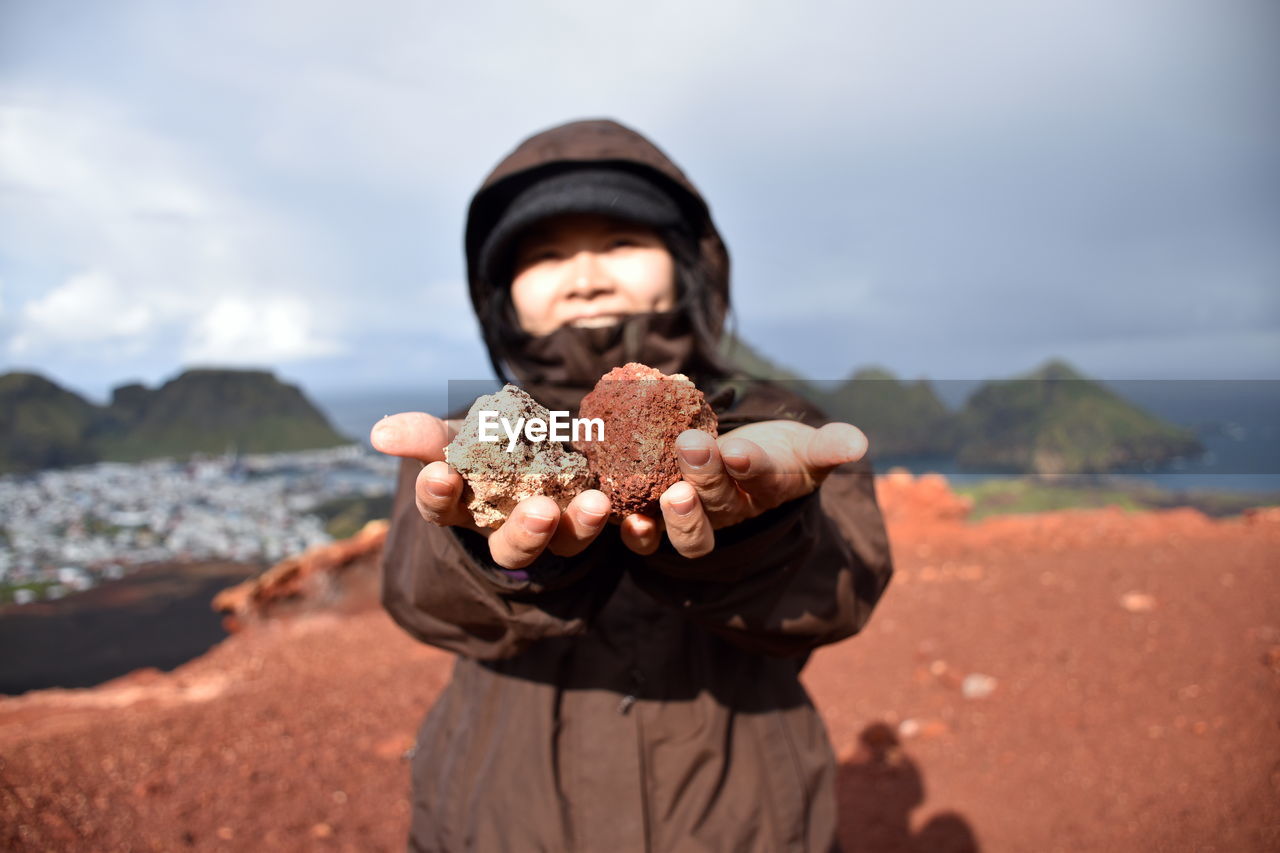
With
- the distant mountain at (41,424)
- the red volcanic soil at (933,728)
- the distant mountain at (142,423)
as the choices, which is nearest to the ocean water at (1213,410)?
the red volcanic soil at (933,728)

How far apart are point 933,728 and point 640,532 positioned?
5814 millimetres

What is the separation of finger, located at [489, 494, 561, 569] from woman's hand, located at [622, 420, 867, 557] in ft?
0.72

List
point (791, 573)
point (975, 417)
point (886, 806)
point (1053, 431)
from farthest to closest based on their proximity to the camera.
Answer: point (886, 806) < point (1053, 431) < point (975, 417) < point (791, 573)

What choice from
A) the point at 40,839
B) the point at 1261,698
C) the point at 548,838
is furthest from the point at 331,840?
the point at 1261,698

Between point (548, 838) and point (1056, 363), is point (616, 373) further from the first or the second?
point (1056, 363)

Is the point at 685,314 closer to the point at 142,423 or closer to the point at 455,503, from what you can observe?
the point at 455,503

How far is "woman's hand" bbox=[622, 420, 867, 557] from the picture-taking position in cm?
128

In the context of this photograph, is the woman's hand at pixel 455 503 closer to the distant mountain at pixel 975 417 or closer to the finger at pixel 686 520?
the finger at pixel 686 520

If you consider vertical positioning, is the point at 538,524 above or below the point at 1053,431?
below

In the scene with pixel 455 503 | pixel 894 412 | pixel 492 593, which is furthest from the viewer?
pixel 894 412

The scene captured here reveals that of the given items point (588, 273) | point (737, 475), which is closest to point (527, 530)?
point (737, 475)

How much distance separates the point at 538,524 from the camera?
4.14 feet

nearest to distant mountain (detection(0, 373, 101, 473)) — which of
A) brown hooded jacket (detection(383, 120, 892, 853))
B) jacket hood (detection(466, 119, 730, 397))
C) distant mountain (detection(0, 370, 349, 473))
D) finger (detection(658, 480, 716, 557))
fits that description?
distant mountain (detection(0, 370, 349, 473))

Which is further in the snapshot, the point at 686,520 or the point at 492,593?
the point at 492,593
